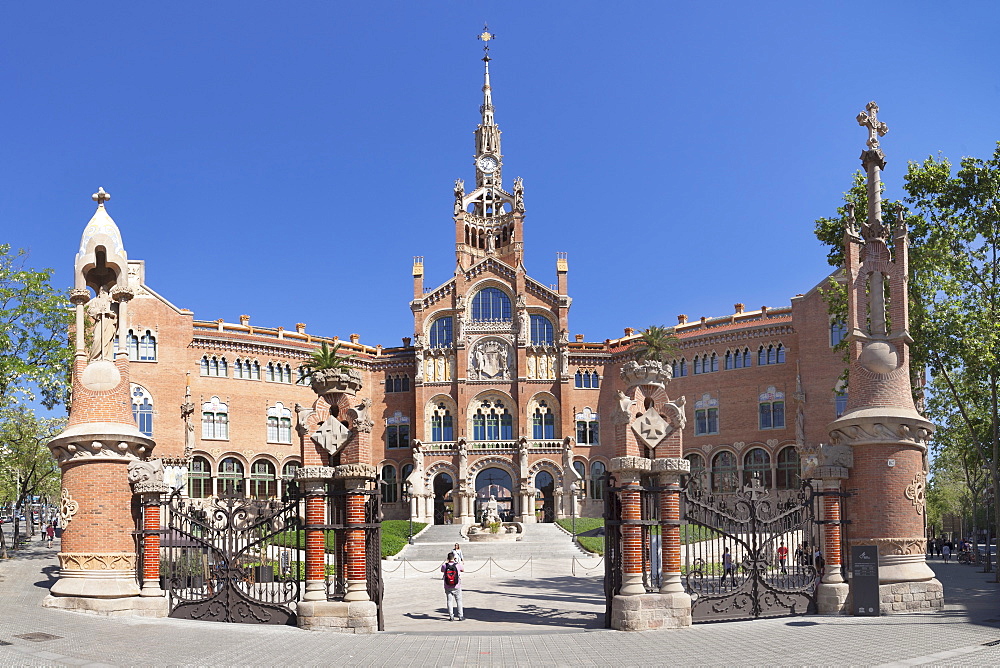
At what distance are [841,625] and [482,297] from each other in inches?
1884

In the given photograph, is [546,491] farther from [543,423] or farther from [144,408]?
[144,408]

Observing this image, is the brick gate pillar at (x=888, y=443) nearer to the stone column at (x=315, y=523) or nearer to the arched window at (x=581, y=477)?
the stone column at (x=315, y=523)

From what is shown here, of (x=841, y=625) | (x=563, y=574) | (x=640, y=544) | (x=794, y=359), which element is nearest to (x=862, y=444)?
(x=841, y=625)

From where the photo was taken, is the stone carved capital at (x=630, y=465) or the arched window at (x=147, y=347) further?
the arched window at (x=147, y=347)

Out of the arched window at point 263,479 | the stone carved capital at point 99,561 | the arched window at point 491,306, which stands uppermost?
the arched window at point 491,306

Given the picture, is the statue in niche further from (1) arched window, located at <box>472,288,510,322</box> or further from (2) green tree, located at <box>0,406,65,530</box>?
(1) arched window, located at <box>472,288,510,322</box>

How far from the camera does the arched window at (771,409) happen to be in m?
55.8

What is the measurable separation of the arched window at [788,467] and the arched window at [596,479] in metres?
11.7

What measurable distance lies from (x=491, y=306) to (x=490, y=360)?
3.80 meters

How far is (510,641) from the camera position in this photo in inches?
680

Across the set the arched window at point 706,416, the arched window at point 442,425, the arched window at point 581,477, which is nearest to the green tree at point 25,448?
the arched window at point 442,425

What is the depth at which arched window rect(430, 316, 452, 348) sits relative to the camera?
6438 cm

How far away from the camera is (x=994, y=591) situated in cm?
2588

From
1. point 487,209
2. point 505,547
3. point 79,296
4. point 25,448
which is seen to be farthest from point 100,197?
point 487,209
